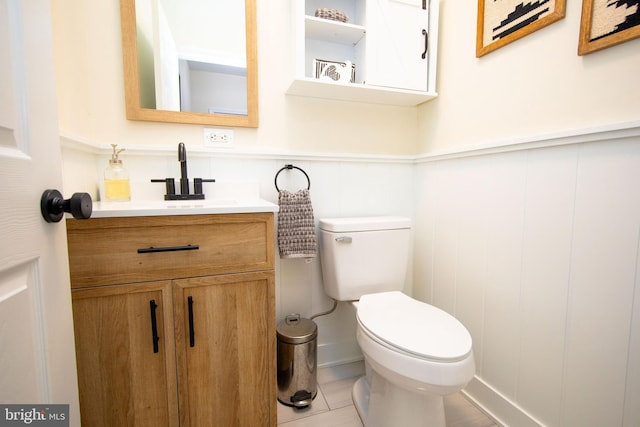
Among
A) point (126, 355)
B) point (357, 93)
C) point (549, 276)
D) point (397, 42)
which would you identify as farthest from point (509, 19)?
point (126, 355)

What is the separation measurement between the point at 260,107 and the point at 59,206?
98 centimetres

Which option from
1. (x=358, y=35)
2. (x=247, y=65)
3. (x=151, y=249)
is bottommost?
(x=151, y=249)

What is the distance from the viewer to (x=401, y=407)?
3.13ft

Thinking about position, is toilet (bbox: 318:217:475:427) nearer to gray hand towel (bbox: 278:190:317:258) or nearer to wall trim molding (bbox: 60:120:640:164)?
gray hand towel (bbox: 278:190:317:258)

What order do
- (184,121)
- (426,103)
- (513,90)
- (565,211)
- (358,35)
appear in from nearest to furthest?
(565,211) → (513,90) → (184,121) → (358,35) → (426,103)

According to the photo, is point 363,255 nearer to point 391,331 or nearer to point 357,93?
point 391,331

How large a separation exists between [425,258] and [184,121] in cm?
136

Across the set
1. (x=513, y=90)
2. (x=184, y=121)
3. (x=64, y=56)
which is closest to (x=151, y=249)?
(x=184, y=121)

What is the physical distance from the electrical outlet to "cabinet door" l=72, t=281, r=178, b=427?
0.68 m

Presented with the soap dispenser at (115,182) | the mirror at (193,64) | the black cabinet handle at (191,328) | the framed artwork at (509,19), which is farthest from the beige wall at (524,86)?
the soap dispenser at (115,182)

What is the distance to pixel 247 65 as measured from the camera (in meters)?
1.26

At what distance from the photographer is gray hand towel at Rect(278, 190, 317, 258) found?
1238 mm

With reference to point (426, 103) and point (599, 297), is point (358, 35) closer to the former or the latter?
point (426, 103)

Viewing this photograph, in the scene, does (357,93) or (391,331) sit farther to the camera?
(357,93)
